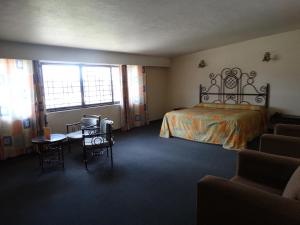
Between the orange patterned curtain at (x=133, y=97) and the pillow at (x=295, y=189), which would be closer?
the pillow at (x=295, y=189)

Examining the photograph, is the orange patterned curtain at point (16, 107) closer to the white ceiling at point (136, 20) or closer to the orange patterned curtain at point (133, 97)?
the white ceiling at point (136, 20)

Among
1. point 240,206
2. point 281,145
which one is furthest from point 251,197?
point 281,145

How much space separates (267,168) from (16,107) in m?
4.00

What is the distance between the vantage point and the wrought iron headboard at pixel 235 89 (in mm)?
5314

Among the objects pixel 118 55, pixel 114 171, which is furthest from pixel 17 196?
pixel 118 55

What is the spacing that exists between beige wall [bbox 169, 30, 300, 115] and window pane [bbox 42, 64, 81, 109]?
3347 millimetres

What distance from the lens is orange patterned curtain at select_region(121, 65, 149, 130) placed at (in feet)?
18.8

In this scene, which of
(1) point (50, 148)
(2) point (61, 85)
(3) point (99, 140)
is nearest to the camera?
(3) point (99, 140)

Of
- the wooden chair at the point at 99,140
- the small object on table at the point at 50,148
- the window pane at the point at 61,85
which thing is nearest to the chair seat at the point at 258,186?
the wooden chair at the point at 99,140

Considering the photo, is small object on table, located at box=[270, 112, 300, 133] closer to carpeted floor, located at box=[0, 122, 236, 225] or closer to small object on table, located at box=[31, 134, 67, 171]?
carpeted floor, located at box=[0, 122, 236, 225]

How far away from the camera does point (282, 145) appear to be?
2.36 m

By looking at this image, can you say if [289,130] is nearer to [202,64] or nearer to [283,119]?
[283,119]

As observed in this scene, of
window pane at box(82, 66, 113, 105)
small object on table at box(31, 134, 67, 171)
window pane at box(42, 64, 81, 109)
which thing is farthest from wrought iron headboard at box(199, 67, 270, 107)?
small object on table at box(31, 134, 67, 171)

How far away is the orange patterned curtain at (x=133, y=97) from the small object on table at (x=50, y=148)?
6.83 feet
